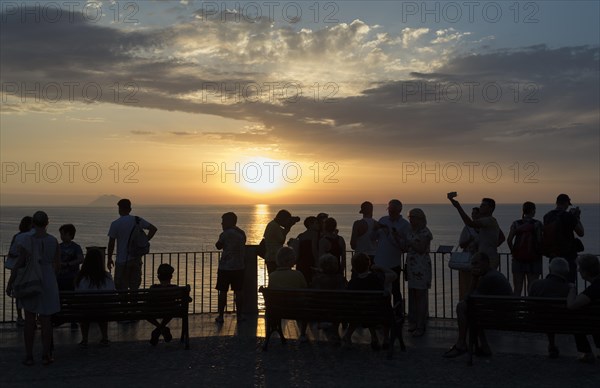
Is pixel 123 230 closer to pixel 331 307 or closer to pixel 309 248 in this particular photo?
pixel 309 248

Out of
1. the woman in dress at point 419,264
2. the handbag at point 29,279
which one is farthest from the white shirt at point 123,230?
the woman in dress at point 419,264

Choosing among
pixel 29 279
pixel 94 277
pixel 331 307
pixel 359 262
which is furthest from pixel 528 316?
pixel 29 279

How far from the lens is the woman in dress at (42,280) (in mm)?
8695

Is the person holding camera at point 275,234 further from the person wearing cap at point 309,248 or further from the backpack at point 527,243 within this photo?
the backpack at point 527,243

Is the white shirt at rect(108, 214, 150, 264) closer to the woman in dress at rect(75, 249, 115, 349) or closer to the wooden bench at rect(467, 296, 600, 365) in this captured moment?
the woman in dress at rect(75, 249, 115, 349)

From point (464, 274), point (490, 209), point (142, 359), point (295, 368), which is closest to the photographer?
point (295, 368)

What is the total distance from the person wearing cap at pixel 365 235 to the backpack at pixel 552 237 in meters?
2.79

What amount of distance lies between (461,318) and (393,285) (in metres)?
2.25

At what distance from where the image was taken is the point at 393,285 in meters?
11.2

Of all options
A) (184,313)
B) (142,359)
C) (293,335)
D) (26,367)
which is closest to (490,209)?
(293,335)

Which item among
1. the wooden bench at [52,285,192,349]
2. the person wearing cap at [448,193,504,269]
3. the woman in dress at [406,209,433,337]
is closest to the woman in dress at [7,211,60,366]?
the wooden bench at [52,285,192,349]

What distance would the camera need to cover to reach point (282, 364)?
882 centimetres

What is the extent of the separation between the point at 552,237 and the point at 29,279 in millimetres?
7972

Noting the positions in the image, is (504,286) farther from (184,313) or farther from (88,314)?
(88,314)
